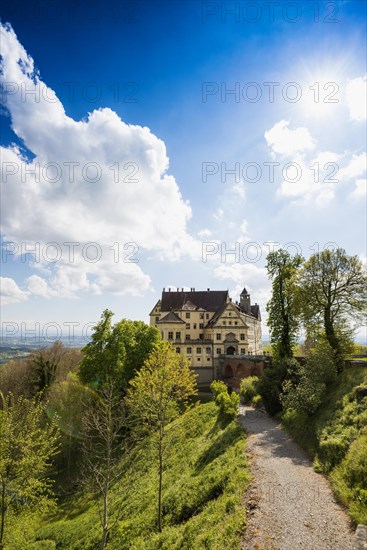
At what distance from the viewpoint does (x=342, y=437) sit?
46.6ft

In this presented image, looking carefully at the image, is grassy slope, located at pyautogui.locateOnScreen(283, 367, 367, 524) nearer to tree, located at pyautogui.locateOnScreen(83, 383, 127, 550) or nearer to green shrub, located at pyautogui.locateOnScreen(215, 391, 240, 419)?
green shrub, located at pyautogui.locateOnScreen(215, 391, 240, 419)

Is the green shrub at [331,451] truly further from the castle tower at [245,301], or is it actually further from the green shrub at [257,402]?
the castle tower at [245,301]

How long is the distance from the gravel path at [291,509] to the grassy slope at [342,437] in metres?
0.57

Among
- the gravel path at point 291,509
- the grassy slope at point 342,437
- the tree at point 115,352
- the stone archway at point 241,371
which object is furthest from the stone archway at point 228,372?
the gravel path at point 291,509

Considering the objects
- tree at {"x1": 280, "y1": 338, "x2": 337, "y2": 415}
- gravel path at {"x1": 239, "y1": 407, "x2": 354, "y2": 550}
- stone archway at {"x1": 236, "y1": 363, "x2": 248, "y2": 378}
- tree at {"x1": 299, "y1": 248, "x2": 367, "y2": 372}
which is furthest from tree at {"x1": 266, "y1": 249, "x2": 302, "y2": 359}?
gravel path at {"x1": 239, "y1": 407, "x2": 354, "y2": 550}

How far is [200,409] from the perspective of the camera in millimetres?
28266

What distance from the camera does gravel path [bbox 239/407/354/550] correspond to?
28.5 ft

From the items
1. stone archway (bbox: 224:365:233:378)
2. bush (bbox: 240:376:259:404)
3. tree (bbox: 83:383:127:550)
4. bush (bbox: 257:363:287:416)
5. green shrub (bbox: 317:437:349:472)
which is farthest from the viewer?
stone archway (bbox: 224:365:233:378)

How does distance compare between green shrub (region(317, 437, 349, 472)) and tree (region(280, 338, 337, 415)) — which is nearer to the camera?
green shrub (region(317, 437, 349, 472))

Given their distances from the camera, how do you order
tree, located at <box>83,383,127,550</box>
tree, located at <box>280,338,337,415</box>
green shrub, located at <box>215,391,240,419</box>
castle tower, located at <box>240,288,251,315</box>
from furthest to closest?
castle tower, located at <box>240,288,251,315</box> < green shrub, located at <box>215,391,240,419</box> < tree, located at <box>280,338,337,415</box> < tree, located at <box>83,383,127,550</box>

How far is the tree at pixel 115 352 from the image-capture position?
31922 millimetres

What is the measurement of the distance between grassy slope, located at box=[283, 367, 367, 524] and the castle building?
2622cm

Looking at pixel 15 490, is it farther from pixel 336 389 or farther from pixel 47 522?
pixel 336 389

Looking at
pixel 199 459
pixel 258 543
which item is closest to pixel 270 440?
pixel 199 459
